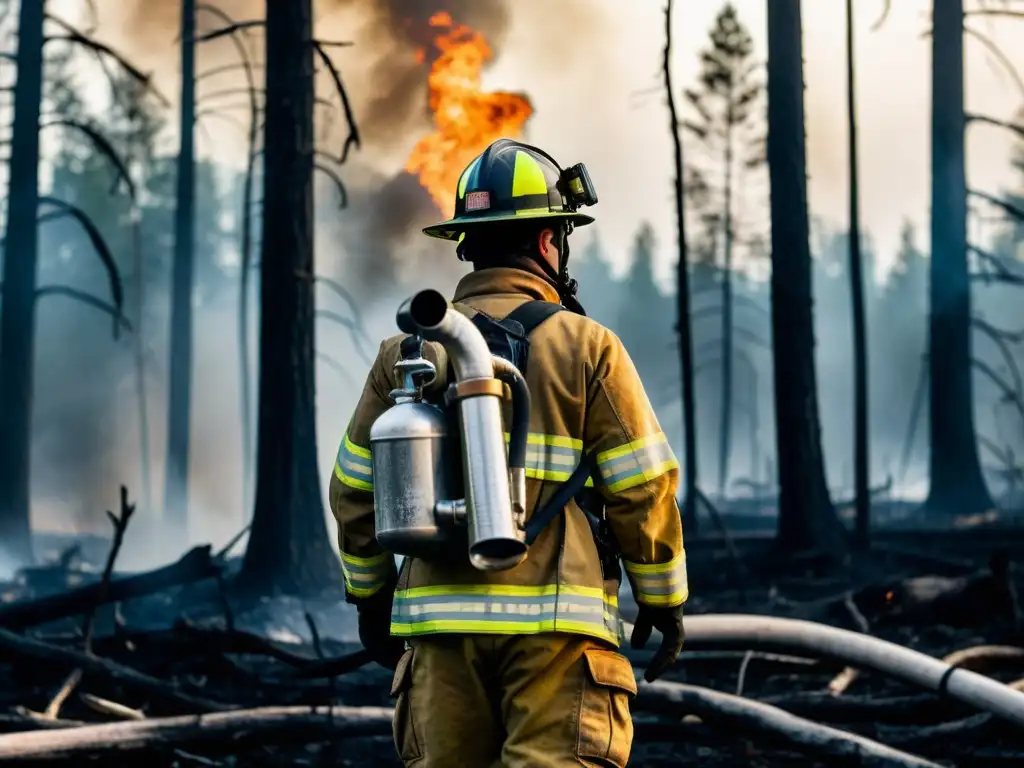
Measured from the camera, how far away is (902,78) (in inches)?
795

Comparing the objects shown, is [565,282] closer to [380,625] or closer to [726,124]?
[380,625]

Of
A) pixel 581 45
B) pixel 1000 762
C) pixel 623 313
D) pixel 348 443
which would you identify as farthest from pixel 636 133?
pixel 623 313

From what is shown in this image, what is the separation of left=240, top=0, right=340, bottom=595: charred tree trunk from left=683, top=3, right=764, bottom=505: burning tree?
58.3 ft

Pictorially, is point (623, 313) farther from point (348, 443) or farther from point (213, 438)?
point (348, 443)

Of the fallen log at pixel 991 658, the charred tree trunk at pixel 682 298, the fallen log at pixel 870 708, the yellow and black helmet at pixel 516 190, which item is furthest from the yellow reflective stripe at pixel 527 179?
the charred tree trunk at pixel 682 298

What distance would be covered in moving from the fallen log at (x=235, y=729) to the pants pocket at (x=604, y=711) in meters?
2.46

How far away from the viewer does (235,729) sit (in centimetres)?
544

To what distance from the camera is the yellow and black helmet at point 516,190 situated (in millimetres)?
3475

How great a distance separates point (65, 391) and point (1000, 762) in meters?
30.0

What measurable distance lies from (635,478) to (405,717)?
2.85 ft

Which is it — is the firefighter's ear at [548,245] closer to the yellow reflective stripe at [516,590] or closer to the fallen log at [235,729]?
the yellow reflective stripe at [516,590]

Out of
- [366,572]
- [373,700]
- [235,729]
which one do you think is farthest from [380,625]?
[373,700]

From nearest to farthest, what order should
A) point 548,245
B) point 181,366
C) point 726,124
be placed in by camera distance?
1. point 548,245
2. point 181,366
3. point 726,124

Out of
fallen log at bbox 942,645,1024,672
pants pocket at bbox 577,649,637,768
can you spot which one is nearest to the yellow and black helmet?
pants pocket at bbox 577,649,637,768
